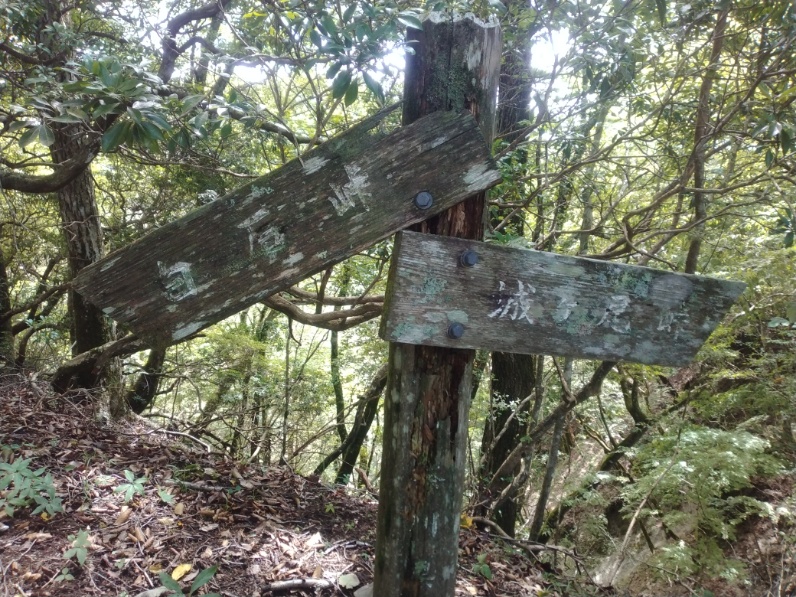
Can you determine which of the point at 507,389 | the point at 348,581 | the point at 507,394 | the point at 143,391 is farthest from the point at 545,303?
the point at 143,391

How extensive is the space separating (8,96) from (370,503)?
493 cm

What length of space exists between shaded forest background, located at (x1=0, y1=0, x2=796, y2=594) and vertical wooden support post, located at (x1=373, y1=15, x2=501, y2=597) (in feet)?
0.45

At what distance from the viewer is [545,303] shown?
5.26 feet

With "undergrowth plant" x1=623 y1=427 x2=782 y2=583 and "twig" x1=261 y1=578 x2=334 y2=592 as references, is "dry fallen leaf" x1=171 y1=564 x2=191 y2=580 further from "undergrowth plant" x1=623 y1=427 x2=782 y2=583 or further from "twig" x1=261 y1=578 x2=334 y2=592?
"undergrowth plant" x1=623 y1=427 x2=782 y2=583

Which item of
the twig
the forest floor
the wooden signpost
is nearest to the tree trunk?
the forest floor

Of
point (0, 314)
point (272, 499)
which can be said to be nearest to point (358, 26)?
point (272, 499)

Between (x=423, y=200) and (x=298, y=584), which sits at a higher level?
(x=423, y=200)

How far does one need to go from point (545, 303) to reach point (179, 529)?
2253mm

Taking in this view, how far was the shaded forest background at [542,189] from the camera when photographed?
266 centimetres

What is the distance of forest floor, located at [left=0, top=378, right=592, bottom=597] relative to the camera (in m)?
2.19

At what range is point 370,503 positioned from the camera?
3414 millimetres

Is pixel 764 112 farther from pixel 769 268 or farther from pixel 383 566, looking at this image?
pixel 383 566

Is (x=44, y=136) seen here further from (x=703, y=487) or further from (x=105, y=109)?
(x=703, y=487)

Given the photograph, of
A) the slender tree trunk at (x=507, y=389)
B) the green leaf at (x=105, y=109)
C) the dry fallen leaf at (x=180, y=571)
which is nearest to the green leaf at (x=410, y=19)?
the green leaf at (x=105, y=109)
